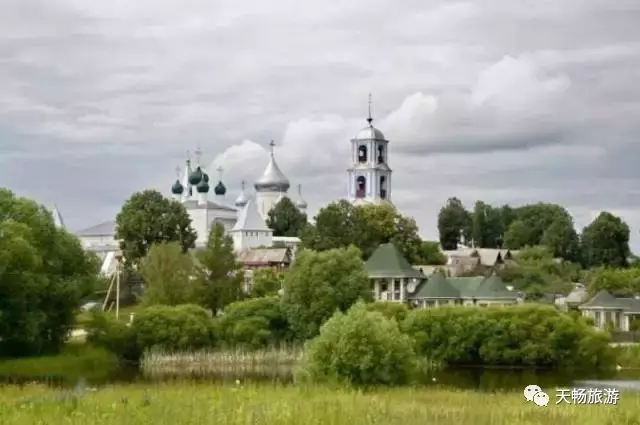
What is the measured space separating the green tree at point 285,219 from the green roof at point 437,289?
48941mm

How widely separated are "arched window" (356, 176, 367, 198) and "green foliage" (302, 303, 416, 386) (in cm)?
8784

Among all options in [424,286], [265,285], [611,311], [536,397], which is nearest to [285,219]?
[424,286]

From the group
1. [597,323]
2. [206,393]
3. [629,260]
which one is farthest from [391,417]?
[629,260]

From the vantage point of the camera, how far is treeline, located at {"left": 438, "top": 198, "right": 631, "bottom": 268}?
104938 mm

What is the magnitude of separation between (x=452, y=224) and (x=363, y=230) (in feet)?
133

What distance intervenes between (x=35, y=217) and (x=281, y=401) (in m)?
34.4

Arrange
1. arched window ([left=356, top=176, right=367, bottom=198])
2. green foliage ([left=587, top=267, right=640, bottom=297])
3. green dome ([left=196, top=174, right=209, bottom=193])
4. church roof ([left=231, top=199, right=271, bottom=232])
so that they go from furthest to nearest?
1. green dome ([left=196, top=174, right=209, bottom=193])
2. arched window ([left=356, top=176, right=367, bottom=198])
3. church roof ([left=231, top=199, right=271, bottom=232])
4. green foliage ([left=587, top=267, right=640, bottom=297])

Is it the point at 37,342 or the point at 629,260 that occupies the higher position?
the point at 629,260

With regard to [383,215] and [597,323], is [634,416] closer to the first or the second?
[597,323]

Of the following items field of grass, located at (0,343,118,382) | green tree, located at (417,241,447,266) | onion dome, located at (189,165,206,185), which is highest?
onion dome, located at (189,165,206,185)

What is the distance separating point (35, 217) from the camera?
50.4 metres

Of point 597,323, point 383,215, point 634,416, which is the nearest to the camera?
point 634,416

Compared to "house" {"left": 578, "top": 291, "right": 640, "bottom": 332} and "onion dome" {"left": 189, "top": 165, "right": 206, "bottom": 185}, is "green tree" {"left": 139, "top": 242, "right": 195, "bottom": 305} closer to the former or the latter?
"house" {"left": 578, "top": 291, "right": 640, "bottom": 332}

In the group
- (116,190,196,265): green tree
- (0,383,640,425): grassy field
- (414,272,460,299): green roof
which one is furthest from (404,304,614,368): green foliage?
(116,190,196,265): green tree
